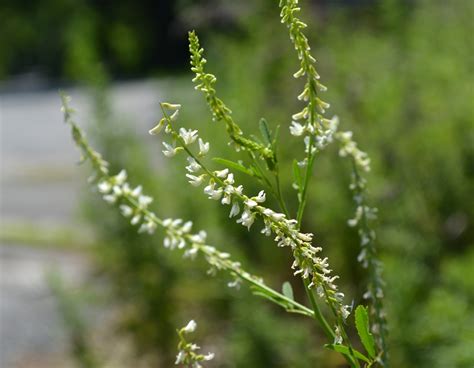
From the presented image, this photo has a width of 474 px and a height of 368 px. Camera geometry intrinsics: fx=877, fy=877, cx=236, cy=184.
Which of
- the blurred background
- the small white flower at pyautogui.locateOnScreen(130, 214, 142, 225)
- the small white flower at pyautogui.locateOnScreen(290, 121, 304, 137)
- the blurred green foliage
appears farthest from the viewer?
the blurred green foliage

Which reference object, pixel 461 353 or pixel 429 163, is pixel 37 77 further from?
pixel 461 353

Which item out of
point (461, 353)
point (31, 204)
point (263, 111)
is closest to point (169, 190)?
point (263, 111)

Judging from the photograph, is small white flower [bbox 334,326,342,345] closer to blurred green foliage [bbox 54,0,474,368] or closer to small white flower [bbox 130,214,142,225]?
small white flower [bbox 130,214,142,225]

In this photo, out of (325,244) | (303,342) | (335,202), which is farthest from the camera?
(325,244)

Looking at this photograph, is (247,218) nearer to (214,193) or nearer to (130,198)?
(214,193)

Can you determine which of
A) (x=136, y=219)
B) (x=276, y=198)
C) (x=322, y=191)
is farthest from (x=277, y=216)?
(x=322, y=191)

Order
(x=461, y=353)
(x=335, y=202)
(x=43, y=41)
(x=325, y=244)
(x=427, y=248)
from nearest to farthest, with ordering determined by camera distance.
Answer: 1. (x=461, y=353)
2. (x=427, y=248)
3. (x=335, y=202)
4. (x=325, y=244)
5. (x=43, y=41)

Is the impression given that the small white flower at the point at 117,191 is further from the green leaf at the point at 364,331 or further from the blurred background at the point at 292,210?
the blurred background at the point at 292,210

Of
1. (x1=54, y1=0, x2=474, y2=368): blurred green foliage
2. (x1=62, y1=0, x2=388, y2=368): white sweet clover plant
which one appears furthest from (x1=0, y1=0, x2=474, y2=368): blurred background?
(x1=62, y1=0, x2=388, y2=368): white sweet clover plant
